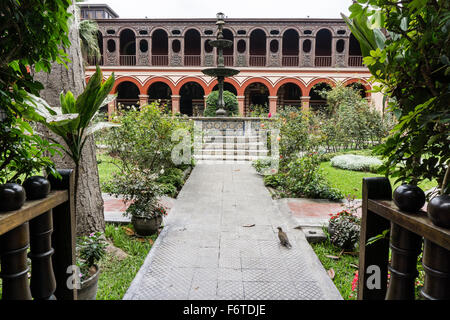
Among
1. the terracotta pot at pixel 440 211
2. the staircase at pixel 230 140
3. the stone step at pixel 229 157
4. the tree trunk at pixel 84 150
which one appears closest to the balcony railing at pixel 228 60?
the staircase at pixel 230 140

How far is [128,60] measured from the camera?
22.1 m

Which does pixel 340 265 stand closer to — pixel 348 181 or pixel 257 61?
pixel 348 181

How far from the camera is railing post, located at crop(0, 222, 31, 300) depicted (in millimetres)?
1116

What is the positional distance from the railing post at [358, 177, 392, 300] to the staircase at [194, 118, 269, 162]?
862 cm

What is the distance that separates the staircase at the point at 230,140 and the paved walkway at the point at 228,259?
4883 mm

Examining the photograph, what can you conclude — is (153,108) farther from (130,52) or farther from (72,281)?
(130,52)

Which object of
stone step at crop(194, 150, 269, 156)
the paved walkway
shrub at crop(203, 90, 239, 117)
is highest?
shrub at crop(203, 90, 239, 117)

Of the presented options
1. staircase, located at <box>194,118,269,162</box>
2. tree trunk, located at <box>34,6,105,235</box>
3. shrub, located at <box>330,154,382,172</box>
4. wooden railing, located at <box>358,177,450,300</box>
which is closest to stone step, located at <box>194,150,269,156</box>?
staircase, located at <box>194,118,269,162</box>

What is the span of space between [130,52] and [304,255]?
23545 mm

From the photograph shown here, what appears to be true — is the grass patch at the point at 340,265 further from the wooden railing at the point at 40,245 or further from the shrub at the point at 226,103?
the shrub at the point at 226,103

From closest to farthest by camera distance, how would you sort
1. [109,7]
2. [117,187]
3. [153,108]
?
[117,187]
[153,108]
[109,7]

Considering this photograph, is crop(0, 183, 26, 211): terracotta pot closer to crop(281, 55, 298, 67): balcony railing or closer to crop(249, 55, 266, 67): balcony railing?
crop(249, 55, 266, 67): balcony railing
